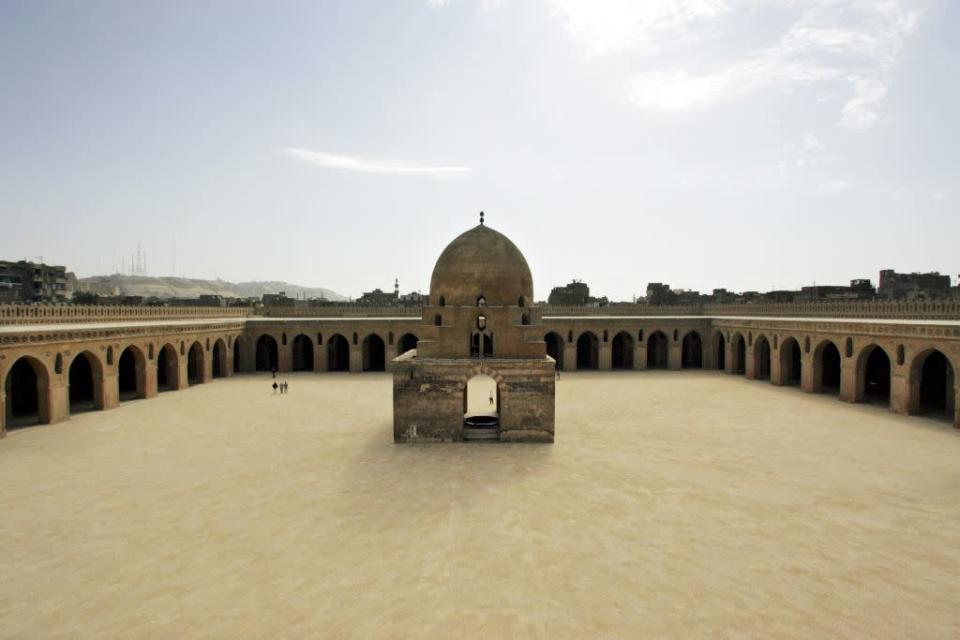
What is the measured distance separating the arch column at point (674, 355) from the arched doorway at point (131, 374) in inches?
1135

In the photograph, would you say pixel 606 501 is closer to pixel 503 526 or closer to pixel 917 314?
pixel 503 526

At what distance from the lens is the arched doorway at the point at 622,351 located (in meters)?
36.9

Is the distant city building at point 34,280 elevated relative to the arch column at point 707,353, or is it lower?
elevated

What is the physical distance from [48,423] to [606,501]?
19.0 m

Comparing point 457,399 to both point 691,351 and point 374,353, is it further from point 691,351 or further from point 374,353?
point 691,351

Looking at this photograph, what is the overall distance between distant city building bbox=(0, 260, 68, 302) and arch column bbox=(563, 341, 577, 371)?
1280 inches

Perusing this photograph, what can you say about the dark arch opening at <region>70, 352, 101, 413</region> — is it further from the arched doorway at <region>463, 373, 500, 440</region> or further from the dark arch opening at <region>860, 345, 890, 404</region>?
the dark arch opening at <region>860, 345, 890, 404</region>

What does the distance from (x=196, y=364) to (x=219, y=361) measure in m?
2.29

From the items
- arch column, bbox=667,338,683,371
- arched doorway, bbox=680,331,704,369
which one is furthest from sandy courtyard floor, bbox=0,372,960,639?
arched doorway, bbox=680,331,704,369

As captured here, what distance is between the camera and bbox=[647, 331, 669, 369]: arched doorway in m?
37.3

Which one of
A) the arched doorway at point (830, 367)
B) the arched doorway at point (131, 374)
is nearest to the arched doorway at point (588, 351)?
the arched doorway at point (830, 367)

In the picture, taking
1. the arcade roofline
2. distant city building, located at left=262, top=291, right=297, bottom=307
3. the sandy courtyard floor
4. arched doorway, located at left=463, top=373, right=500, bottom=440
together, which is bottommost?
the sandy courtyard floor

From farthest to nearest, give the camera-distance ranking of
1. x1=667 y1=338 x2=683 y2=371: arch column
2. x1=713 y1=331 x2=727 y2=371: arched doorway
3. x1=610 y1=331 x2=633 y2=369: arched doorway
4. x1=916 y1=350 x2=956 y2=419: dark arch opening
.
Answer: x1=610 y1=331 x2=633 y2=369: arched doorway < x1=713 y1=331 x2=727 y2=371: arched doorway < x1=667 y1=338 x2=683 y2=371: arch column < x1=916 y1=350 x2=956 y2=419: dark arch opening

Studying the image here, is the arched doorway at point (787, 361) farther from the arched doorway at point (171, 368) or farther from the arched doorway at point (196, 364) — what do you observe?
the arched doorway at point (196, 364)
